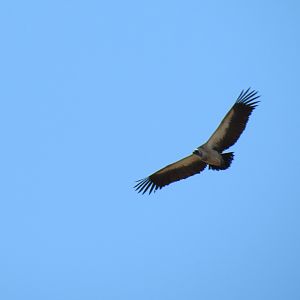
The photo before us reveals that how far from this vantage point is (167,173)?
26.6 meters

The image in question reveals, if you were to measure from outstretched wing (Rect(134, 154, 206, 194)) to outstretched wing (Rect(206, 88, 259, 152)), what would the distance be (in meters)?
0.97

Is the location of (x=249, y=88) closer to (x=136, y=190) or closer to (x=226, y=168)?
(x=226, y=168)

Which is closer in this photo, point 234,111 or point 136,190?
point 234,111

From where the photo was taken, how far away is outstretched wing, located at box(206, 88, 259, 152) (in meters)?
25.2

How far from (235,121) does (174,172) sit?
8.04ft

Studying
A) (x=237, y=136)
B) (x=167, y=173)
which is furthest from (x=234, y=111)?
(x=167, y=173)

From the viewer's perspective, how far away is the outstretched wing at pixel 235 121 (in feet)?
82.8

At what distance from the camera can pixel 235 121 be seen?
2528 centimetres

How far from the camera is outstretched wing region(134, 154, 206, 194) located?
86.1ft

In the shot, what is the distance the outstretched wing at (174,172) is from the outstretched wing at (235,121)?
3.17 ft

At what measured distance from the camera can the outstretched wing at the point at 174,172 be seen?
26234mm

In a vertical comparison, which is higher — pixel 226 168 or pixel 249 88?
pixel 249 88

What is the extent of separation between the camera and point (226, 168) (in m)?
25.3

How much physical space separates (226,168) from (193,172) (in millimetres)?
1337
